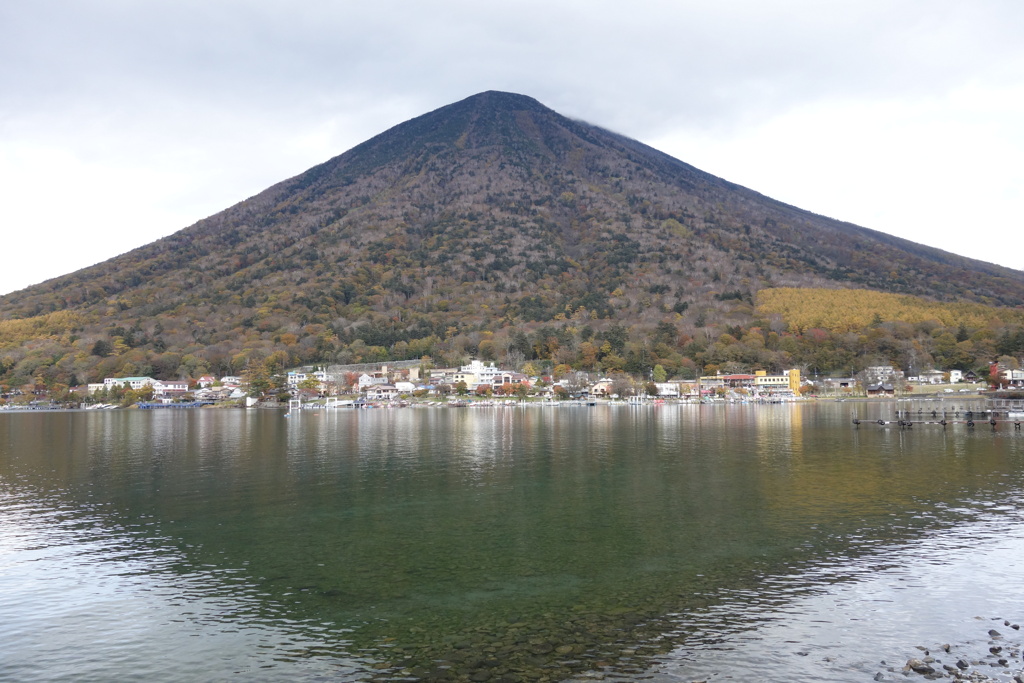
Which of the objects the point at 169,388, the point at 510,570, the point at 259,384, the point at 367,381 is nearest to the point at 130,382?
the point at 169,388

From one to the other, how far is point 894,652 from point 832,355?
108m

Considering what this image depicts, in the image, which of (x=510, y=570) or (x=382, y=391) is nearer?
(x=510, y=570)

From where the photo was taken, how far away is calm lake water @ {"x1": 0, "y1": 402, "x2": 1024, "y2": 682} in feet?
29.5

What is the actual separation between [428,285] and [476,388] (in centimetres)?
6435

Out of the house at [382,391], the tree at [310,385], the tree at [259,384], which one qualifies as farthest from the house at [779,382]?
the tree at [259,384]

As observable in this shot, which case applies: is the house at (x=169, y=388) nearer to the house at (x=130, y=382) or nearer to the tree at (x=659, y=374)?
the house at (x=130, y=382)

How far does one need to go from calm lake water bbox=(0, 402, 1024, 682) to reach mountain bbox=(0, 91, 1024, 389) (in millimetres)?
87140

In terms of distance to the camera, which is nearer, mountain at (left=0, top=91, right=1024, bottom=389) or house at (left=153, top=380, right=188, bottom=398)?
house at (left=153, top=380, right=188, bottom=398)

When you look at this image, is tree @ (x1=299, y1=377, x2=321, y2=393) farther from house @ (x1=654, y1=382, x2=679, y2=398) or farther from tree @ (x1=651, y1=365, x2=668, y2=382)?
tree @ (x1=651, y1=365, x2=668, y2=382)

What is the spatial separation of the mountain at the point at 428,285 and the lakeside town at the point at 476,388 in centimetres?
784

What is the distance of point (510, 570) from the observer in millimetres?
12883

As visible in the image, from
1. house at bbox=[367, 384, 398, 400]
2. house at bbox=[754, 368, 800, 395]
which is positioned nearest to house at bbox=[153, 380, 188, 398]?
house at bbox=[367, 384, 398, 400]

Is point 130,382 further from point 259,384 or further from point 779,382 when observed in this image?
point 779,382

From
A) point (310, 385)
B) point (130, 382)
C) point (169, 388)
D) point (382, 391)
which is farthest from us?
point (169, 388)
